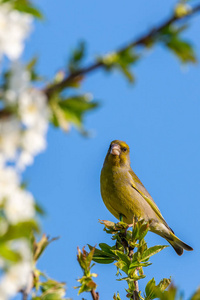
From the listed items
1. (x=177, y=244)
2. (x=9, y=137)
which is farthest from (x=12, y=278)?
(x=177, y=244)

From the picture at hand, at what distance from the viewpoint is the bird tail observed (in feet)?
23.5

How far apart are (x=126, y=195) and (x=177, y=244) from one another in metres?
1.48

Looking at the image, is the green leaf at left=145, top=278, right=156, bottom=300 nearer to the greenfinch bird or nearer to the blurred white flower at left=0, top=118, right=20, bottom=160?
the blurred white flower at left=0, top=118, right=20, bottom=160

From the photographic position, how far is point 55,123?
1.33 m

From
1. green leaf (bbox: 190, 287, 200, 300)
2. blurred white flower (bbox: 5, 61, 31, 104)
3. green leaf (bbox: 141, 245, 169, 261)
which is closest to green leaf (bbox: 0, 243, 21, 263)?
blurred white flower (bbox: 5, 61, 31, 104)

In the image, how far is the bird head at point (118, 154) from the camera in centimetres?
704

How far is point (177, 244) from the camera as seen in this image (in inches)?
287

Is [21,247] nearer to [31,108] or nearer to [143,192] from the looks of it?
Answer: [31,108]

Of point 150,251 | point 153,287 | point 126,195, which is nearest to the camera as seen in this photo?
point 153,287

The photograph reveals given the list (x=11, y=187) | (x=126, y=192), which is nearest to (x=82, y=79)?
(x=11, y=187)

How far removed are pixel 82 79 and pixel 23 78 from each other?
228 mm

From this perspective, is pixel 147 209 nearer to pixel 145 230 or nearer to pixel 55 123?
pixel 145 230

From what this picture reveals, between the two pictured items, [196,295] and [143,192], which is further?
[143,192]

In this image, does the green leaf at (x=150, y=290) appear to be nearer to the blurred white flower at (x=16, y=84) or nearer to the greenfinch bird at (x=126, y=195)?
the blurred white flower at (x=16, y=84)
